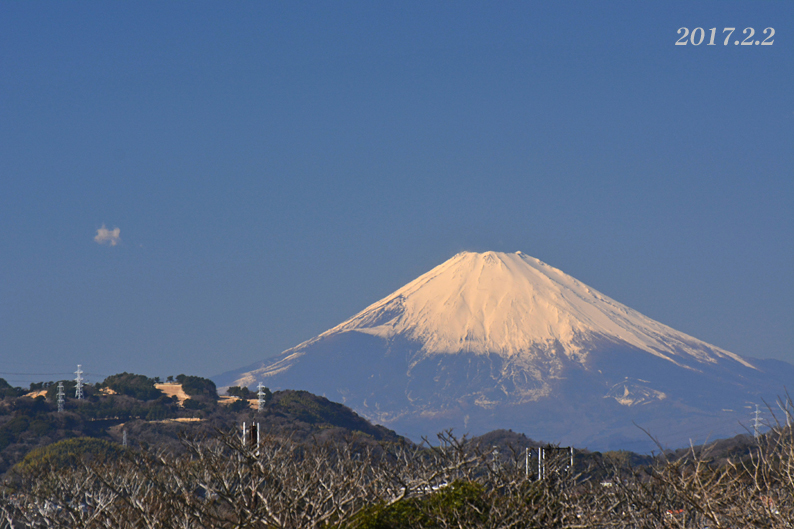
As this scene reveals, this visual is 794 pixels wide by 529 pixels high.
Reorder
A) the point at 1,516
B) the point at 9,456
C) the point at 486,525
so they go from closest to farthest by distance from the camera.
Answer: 1. the point at 486,525
2. the point at 1,516
3. the point at 9,456

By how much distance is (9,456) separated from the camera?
211ft

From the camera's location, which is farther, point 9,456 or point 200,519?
point 9,456

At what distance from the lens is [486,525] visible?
1580 cm

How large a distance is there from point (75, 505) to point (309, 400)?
74465mm

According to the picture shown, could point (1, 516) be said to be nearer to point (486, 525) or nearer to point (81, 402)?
point (486, 525)

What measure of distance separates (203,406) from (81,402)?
1163 cm

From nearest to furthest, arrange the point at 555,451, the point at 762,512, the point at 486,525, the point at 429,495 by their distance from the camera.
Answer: the point at 762,512, the point at 486,525, the point at 429,495, the point at 555,451

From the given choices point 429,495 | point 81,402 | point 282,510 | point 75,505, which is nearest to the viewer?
point 282,510

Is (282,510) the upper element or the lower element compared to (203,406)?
lower

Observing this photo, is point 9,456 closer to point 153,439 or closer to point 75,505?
point 153,439

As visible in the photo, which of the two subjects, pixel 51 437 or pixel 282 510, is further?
pixel 51 437

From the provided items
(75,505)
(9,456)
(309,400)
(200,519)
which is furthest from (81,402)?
(200,519)

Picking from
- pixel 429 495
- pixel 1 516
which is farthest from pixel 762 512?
pixel 1 516

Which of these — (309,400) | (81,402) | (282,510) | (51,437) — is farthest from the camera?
(309,400)
